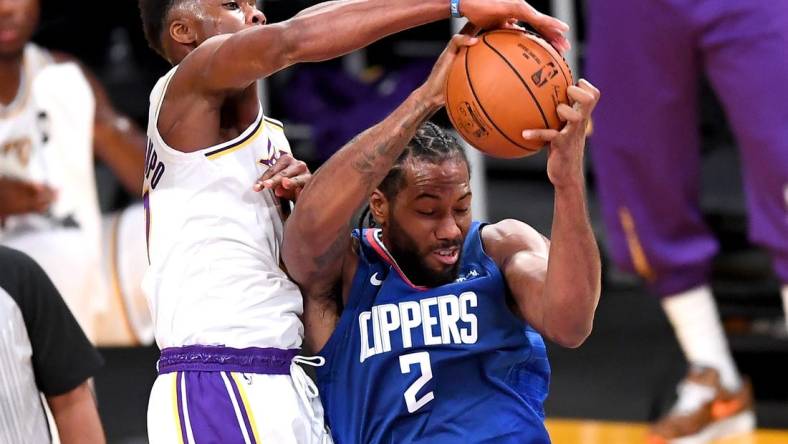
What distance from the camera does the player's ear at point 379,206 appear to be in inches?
149

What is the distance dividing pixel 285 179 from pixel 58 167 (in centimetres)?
257

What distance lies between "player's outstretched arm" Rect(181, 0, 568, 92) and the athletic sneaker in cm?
261

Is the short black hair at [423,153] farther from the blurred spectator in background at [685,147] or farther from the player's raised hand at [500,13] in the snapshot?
the blurred spectator in background at [685,147]

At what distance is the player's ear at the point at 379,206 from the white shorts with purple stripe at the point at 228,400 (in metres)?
0.40

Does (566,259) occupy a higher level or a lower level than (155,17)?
lower

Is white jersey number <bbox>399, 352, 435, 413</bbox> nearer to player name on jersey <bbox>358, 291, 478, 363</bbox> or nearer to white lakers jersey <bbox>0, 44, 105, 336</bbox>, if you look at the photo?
player name on jersey <bbox>358, 291, 478, 363</bbox>

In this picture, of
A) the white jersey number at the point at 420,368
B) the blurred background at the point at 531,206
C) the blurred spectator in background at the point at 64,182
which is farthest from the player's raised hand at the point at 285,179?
the blurred background at the point at 531,206

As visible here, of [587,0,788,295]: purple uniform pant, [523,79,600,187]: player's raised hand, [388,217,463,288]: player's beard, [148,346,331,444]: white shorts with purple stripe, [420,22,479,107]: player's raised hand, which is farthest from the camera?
[587,0,788,295]: purple uniform pant

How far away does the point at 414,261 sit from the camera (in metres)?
3.77

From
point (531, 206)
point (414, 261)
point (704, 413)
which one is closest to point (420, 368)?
point (414, 261)

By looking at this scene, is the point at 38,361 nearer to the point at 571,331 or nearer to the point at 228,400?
the point at 228,400

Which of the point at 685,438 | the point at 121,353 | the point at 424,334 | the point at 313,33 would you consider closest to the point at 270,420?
the point at 424,334

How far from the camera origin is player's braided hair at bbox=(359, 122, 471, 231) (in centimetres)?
368

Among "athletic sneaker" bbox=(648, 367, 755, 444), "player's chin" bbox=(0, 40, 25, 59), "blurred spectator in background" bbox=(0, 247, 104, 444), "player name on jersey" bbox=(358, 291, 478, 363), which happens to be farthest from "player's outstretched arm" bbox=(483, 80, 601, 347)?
"player's chin" bbox=(0, 40, 25, 59)
